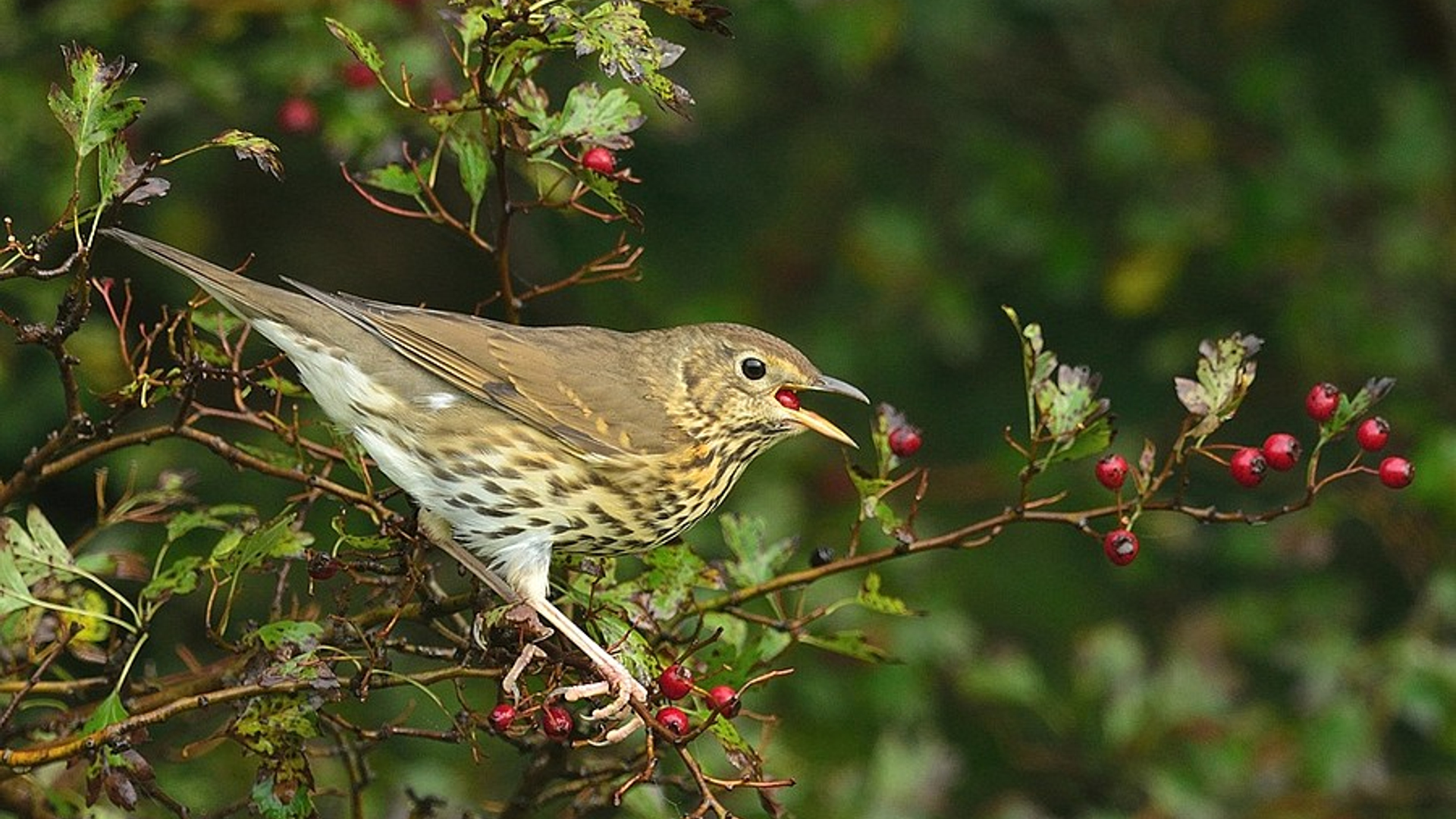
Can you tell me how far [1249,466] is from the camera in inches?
96.7

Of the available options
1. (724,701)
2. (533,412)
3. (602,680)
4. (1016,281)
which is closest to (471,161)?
(533,412)

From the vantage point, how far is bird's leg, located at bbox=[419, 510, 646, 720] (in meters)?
2.29

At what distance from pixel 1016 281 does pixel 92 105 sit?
3.51 meters

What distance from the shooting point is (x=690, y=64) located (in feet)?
17.8

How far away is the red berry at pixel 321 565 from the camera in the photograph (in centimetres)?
224

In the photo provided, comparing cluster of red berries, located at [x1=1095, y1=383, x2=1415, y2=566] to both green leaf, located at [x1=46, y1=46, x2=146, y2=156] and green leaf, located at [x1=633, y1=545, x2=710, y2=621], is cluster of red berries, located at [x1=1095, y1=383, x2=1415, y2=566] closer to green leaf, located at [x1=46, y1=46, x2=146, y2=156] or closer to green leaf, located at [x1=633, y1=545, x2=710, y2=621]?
green leaf, located at [x1=633, y1=545, x2=710, y2=621]

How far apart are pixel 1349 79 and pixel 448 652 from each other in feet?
12.1

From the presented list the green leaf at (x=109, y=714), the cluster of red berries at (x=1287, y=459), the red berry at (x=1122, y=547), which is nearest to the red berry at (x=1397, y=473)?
the cluster of red berries at (x=1287, y=459)

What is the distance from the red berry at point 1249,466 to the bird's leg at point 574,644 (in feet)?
2.68

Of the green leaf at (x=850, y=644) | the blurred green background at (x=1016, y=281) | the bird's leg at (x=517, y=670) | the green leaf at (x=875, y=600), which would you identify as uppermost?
the bird's leg at (x=517, y=670)

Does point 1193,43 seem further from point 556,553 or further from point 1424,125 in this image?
point 556,553

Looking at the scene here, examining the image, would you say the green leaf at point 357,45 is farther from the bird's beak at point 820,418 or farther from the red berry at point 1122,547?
the red berry at point 1122,547

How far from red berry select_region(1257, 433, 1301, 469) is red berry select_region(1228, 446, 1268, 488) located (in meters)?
0.05

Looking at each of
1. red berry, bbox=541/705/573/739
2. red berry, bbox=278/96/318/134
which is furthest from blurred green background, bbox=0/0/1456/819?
red berry, bbox=541/705/573/739
